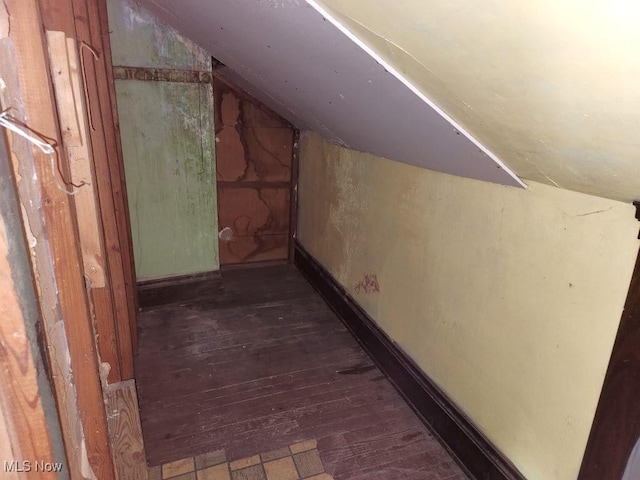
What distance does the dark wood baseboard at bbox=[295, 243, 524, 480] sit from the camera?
1594 mm

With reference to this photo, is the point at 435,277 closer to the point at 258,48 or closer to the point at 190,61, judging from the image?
the point at 258,48

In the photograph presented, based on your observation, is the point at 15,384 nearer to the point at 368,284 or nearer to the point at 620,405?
the point at 620,405

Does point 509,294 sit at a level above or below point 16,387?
below

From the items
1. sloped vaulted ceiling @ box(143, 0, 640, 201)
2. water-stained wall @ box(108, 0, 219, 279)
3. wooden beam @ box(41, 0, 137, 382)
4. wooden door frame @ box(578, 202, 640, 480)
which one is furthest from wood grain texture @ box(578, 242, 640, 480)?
water-stained wall @ box(108, 0, 219, 279)

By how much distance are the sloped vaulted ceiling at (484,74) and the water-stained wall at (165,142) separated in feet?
3.22

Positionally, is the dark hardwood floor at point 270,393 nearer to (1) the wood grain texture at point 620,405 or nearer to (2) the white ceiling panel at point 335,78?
(1) the wood grain texture at point 620,405

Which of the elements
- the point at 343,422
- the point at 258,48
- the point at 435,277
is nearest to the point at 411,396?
the point at 343,422

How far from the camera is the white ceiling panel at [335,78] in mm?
1214

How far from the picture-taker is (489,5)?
2.19 feet

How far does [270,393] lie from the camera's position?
85.7 inches

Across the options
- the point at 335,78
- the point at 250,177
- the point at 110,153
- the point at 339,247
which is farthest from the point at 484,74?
the point at 250,177

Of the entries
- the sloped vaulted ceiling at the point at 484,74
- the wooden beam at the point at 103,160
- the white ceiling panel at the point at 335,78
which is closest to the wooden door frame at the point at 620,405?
the sloped vaulted ceiling at the point at 484,74

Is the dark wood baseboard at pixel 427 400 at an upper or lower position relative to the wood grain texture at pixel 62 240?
lower

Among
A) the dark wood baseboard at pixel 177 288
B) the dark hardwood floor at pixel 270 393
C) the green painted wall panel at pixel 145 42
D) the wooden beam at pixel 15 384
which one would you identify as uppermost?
the green painted wall panel at pixel 145 42
